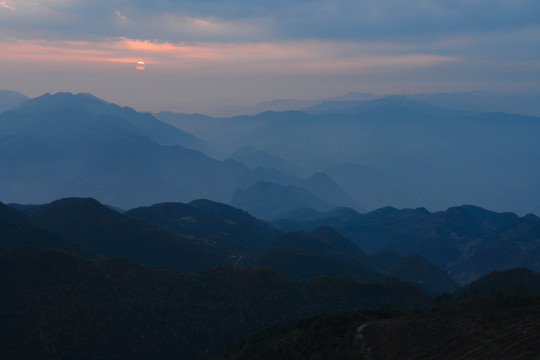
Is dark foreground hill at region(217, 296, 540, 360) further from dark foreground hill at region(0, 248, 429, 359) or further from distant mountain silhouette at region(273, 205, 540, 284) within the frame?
distant mountain silhouette at region(273, 205, 540, 284)

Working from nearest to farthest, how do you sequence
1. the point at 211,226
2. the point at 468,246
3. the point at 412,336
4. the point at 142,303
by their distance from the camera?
the point at 412,336, the point at 142,303, the point at 211,226, the point at 468,246

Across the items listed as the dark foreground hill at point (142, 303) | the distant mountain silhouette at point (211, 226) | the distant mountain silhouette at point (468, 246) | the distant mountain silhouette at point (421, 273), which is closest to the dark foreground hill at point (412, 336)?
the dark foreground hill at point (142, 303)

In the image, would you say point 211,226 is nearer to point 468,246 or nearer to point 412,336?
point 468,246

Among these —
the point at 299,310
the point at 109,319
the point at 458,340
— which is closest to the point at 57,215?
the point at 109,319

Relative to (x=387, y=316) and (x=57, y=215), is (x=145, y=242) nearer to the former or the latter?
(x=57, y=215)

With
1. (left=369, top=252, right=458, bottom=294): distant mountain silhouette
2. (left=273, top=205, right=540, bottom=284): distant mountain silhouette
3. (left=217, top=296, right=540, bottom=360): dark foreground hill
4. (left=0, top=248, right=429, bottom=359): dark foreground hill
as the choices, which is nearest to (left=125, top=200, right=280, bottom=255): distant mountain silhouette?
(left=369, top=252, right=458, bottom=294): distant mountain silhouette

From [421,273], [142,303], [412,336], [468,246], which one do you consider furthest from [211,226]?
[412,336]

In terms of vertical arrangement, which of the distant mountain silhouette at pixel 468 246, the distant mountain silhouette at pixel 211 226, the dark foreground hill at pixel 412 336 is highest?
the dark foreground hill at pixel 412 336

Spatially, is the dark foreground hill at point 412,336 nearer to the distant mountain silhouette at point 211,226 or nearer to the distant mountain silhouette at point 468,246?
the distant mountain silhouette at point 211,226
